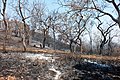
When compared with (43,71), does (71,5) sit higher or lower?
higher

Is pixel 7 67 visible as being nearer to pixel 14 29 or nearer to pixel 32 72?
pixel 32 72

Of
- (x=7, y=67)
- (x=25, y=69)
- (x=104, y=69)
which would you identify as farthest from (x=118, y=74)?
(x=7, y=67)

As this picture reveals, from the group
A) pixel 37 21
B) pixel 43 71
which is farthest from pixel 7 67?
pixel 37 21

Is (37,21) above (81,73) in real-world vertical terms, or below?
above

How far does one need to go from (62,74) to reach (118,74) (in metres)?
5.57

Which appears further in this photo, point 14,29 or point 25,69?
point 14,29

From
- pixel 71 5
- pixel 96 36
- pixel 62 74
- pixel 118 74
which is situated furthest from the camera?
pixel 96 36

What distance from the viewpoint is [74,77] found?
65.1 ft

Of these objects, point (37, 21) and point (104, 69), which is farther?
point (37, 21)

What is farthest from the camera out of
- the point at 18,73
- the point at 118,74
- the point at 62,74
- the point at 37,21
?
the point at 37,21

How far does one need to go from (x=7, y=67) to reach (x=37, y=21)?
5960 centimetres

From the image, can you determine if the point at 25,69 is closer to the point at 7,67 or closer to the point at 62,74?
the point at 7,67

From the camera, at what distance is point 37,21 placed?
80.4 meters

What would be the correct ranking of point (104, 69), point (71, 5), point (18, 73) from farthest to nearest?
point (71, 5) → point (104, 69) → point (18, 73)
